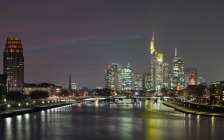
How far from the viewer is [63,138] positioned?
40.5 metres

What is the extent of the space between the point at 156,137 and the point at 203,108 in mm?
55422

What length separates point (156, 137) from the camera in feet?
133

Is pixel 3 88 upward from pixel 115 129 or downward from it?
upward

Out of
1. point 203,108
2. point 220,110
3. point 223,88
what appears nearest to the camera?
point 220,110

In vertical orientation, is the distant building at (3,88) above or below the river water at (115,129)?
above

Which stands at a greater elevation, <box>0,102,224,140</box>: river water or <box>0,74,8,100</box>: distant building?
<box>0,74,8,100</box>: distant building

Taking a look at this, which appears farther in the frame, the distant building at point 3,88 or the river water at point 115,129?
the distant building at point 3,88

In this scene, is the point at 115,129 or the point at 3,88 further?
the point at 3,88

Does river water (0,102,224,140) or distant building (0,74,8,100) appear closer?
river water (0,102,224,140)

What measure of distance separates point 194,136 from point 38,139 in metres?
14.5

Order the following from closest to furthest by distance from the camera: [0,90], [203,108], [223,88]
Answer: [203,108] → [0,90] → [223,88]

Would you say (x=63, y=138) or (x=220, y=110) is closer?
(x=63, y=138)

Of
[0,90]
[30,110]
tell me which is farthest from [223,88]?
[30,110]

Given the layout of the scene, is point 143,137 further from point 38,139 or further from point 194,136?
point 38,139
